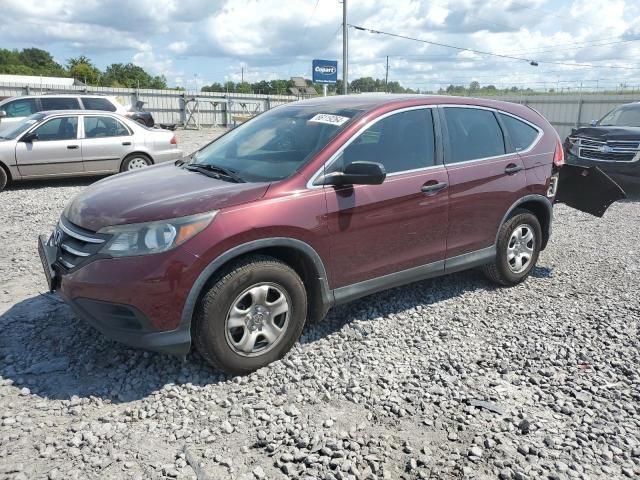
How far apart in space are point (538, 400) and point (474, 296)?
172 cm

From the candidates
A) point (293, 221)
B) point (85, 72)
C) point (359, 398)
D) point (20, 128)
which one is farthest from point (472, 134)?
point (85, 72)

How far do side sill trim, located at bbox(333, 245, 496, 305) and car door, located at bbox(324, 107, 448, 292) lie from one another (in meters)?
0.02

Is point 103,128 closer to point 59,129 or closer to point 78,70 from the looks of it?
point 59,129

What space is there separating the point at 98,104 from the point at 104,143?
15.8ft

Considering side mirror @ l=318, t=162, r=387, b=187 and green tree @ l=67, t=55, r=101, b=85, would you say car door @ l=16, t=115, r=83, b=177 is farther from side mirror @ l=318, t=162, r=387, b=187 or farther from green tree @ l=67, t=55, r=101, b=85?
green tree @ l=67, t=55, r=101, b=85

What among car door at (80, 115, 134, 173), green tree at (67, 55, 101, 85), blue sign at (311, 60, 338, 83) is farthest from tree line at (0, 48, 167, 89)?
car door at (80, 115, 134, 173)

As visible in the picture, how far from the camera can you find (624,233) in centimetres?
751

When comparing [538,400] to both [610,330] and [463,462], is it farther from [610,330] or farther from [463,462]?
[610,330]

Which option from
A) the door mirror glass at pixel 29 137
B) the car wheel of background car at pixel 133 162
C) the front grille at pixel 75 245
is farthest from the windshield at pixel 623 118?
the door mirror glass at pixel 29 137

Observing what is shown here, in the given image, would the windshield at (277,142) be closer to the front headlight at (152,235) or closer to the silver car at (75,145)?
the front headlight at (152,235)

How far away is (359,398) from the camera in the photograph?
327 centimetres

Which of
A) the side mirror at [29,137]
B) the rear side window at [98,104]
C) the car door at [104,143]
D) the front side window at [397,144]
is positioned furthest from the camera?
the rear side window at [98,104]

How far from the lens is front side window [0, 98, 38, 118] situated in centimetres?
1395

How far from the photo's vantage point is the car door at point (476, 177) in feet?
14.3
